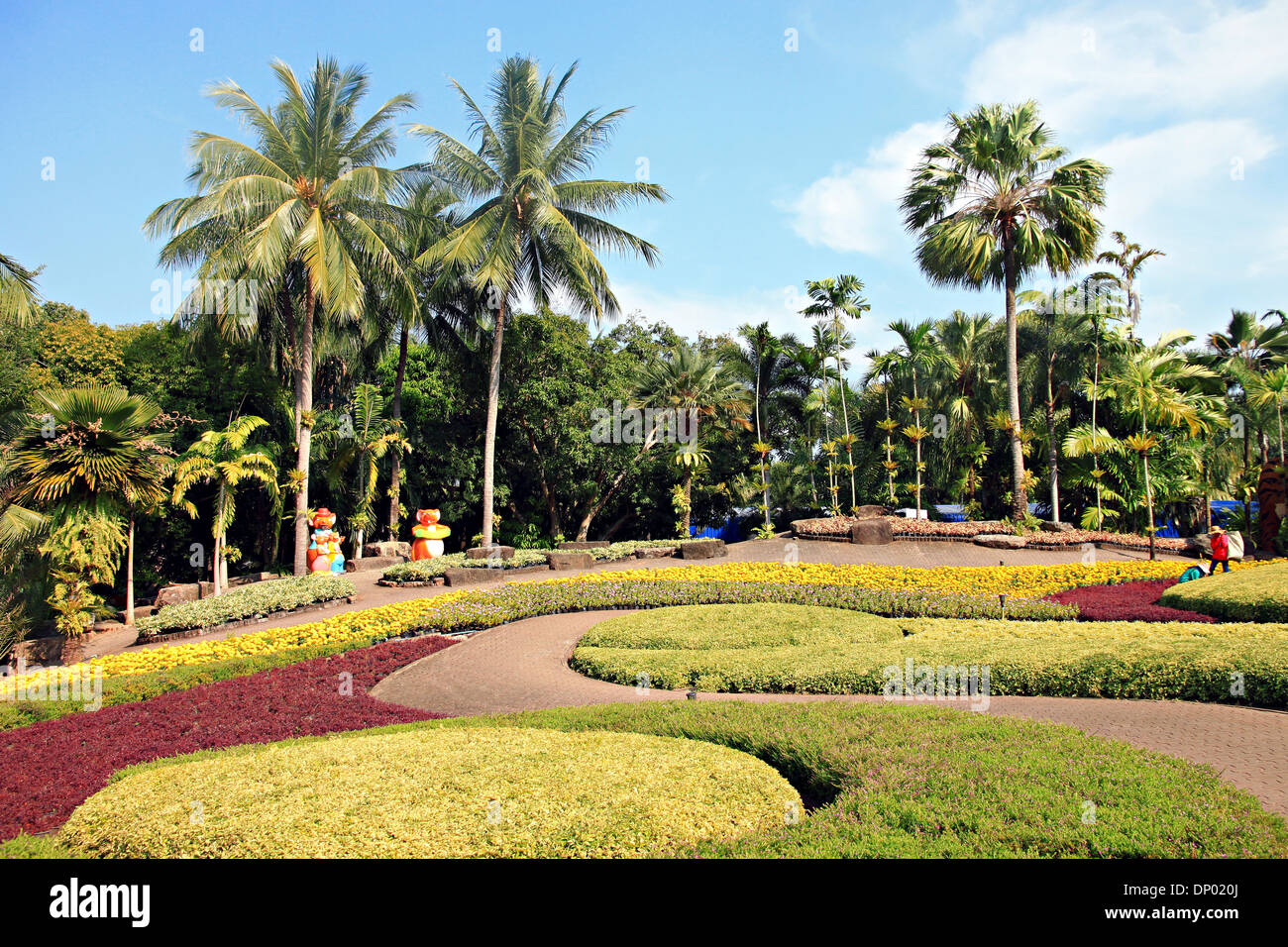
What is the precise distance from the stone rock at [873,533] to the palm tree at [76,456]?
16.4 meters

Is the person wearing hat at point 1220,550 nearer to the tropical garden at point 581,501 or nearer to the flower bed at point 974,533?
the tropical garden at point 581,501

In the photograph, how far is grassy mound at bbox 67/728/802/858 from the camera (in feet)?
14.5

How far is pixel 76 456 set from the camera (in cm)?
1288

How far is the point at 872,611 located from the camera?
13234 millimetres

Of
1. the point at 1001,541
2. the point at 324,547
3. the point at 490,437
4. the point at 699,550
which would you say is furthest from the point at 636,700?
the point at 490,437

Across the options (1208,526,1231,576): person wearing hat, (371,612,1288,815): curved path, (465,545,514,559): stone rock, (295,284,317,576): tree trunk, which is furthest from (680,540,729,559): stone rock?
(1208,526,1231,576): person wearing hat

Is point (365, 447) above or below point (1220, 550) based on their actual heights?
above

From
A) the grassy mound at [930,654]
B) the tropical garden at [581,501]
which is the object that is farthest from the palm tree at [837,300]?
the grassy mound at [930,654]

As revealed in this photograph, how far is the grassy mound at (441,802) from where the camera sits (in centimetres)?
441

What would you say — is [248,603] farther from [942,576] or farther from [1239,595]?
[1239,595]

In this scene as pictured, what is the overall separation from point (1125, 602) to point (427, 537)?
635 inches

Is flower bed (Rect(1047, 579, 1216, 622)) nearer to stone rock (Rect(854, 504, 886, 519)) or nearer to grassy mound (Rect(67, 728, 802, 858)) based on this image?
grassy mound (Rect(67, 728, 802, 858))
